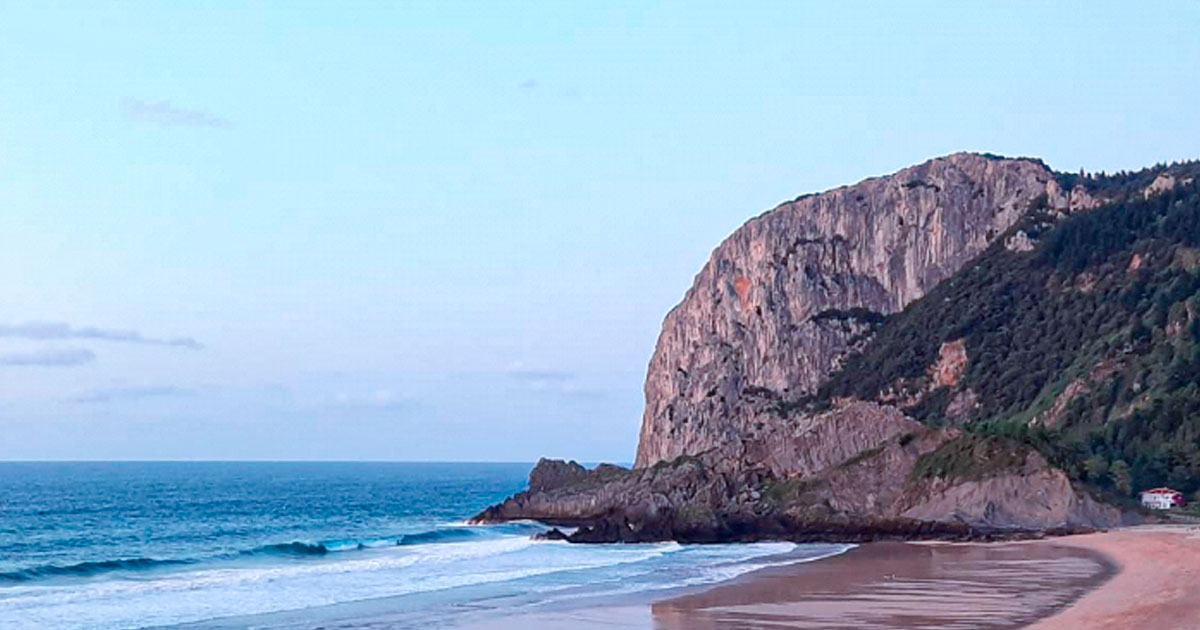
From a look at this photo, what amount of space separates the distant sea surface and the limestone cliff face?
85.4 ft

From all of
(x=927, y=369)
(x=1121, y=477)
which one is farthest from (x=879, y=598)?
(x=927, y=369)

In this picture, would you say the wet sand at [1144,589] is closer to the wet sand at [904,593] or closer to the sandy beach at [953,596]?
the sandy beach at [953,596]

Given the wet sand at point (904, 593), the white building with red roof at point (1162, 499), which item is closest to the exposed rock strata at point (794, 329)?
the white building with red roof at point (1162, 499)

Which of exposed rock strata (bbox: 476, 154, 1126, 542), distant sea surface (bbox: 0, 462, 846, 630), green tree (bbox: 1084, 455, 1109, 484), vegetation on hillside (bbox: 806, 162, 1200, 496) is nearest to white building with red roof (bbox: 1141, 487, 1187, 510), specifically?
vegetation on hillside (bbox: 806, 162, 1200, 496)

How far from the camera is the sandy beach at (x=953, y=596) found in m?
26.8

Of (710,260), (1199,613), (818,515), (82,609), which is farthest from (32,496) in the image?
(1199,613)

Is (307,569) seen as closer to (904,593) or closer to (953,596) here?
(904,593)

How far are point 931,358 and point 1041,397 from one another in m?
12.9

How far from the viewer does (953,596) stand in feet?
102

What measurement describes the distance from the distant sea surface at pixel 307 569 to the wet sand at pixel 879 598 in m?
1.94

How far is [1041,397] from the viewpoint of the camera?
244 feet

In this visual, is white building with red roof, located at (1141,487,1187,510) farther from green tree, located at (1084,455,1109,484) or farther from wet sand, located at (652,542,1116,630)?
wet sand, located at (652,542,1116,630)

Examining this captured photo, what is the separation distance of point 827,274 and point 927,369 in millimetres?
13991

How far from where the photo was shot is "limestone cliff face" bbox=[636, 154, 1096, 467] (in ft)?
314
